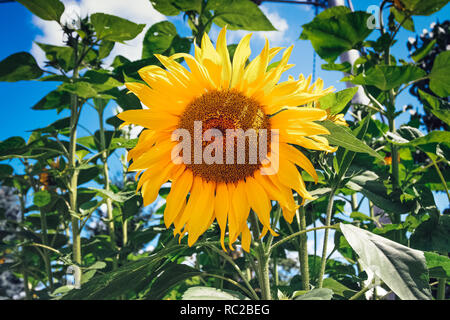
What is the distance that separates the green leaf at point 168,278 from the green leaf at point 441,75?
99cm

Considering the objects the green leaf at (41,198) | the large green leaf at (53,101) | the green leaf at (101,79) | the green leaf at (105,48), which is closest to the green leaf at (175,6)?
the green leaf at (101,79)

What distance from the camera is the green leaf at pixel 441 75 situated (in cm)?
114

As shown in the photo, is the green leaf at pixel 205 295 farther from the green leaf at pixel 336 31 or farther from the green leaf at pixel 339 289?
the green leaf at pixel 336 31

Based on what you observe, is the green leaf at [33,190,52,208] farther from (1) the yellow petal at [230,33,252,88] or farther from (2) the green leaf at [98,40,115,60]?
(1) the yellow petal at [230,33,252,88]

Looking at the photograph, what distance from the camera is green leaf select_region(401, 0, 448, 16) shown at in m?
1.12

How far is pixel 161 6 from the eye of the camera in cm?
110

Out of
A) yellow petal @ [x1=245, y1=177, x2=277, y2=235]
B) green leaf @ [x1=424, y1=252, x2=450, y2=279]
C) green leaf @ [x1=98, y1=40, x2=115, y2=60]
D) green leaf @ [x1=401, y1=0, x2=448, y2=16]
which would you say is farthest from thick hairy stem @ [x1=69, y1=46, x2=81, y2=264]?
green leaf @ [x1=401, y1=0, x2=448, y2=16]

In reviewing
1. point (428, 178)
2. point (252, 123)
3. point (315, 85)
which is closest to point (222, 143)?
point (252, 123)

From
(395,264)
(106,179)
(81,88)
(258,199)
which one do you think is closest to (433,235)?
(395,264)

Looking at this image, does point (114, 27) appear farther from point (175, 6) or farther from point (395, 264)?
point (395, 264)

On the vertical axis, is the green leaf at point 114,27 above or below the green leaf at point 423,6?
below
